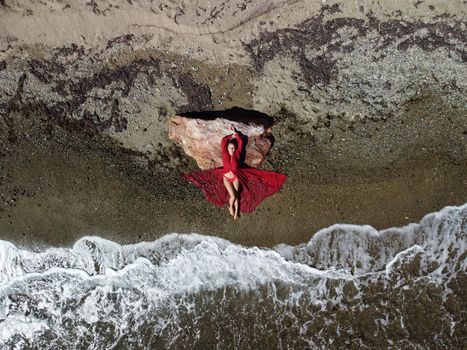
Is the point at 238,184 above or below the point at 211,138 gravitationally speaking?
below

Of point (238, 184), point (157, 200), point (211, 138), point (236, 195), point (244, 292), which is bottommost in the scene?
point (244, 292)

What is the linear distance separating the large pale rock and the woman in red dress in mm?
156

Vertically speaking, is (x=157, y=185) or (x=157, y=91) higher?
(x=157, y=91)

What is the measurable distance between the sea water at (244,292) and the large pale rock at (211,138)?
149 cm

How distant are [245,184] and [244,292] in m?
1.95

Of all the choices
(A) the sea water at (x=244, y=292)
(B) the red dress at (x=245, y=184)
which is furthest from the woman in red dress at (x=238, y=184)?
(A) the sea water at (x=244, y=292)

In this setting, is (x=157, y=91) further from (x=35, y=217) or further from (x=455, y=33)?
(x=455, y=33)

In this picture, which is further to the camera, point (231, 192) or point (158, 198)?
point (158, 198)

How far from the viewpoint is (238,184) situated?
23.6 feet

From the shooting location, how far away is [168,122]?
7176 millimetres

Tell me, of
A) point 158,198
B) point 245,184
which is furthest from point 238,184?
point 158,198

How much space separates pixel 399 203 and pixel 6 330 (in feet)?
24.4

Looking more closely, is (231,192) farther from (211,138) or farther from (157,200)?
(157,200)

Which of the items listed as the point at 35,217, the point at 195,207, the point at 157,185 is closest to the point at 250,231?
the point at 195,207
